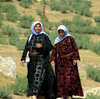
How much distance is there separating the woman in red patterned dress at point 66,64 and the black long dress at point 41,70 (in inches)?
7.8

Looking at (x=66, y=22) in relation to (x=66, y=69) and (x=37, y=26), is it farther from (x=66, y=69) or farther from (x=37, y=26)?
(x=37, y=26)

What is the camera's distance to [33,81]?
19.0 ft

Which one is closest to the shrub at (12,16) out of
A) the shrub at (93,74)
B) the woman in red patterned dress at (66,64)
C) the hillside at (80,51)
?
the hillside at (80,51)

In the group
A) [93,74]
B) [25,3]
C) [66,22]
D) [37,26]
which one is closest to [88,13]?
[66,22]

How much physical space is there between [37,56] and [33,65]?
229 millimetres

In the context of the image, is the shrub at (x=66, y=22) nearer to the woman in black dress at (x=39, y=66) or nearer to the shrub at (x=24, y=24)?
the shrub at (x=24, y=24)

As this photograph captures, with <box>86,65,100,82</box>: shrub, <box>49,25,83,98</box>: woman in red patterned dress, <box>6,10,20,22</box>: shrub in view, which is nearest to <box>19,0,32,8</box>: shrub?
<box>6,10,20,22</box>: shrub

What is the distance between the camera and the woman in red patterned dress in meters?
5.96

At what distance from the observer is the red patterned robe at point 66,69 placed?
597cm

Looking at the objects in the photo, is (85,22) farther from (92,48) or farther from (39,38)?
(39,38)

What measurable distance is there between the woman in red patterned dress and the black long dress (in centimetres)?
20

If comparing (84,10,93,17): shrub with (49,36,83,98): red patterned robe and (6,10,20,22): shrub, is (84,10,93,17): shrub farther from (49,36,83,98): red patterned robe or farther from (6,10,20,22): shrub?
(49,36,83,98): red patterned robe

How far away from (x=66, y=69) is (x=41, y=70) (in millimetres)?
629

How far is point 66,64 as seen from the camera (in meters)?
6.02
